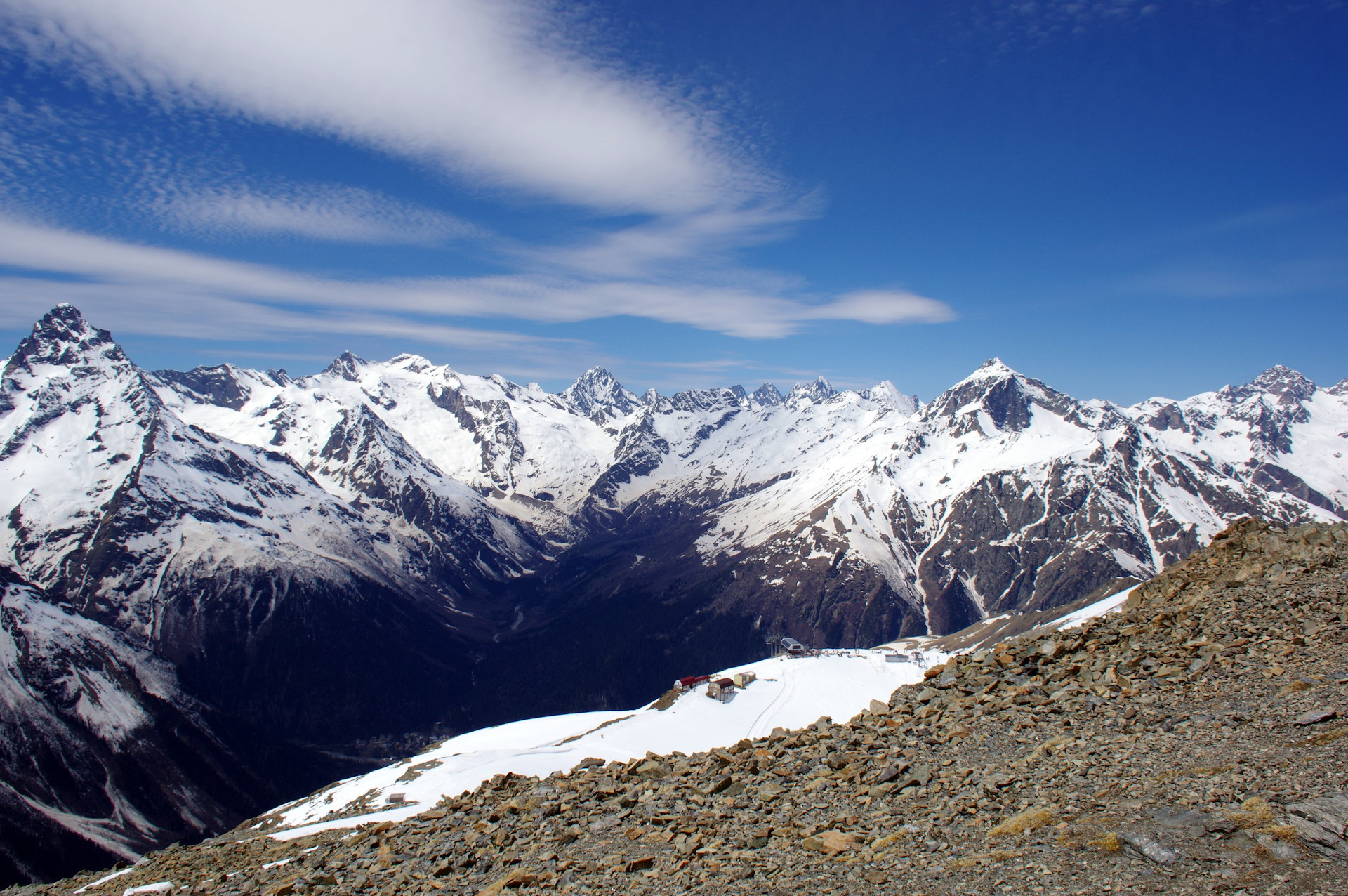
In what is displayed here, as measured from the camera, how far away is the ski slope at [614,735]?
61531mm

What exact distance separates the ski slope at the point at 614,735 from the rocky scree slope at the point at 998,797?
20.9 metres

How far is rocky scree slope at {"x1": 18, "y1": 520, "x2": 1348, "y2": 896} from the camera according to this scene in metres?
13.7

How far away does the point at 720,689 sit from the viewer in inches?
3147

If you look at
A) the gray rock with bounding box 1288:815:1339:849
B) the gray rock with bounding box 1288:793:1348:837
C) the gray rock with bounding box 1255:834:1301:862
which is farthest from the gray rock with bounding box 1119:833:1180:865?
the gray rock with bounding box 1288:793:1348:837

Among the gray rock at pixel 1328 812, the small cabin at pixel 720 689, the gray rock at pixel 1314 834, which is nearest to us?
the gray rock at pixel 1314 834

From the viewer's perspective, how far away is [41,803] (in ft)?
621

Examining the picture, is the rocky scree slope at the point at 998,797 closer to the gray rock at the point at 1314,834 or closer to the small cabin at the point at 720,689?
the gray rock at the point at 1314,834

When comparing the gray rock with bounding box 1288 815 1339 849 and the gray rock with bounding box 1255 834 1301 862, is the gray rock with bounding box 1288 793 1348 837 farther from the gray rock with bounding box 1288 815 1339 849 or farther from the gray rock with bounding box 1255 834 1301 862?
the gray rock with bounding box 1255 834 1301 862

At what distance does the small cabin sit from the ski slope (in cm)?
91

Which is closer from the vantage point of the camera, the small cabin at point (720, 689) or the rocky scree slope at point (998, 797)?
the rocky scree slope at point (998, 797)

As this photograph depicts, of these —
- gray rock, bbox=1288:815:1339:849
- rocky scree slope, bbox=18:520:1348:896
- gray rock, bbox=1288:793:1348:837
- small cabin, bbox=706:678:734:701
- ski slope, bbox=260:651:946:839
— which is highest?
gray rock, bbox=1288:793:1348:837

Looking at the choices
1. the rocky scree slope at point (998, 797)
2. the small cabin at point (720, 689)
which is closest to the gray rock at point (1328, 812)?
the rocky scree slope at point (998, 797)

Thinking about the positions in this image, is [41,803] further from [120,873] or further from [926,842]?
[926,842]

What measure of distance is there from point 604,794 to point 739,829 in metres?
7.00
